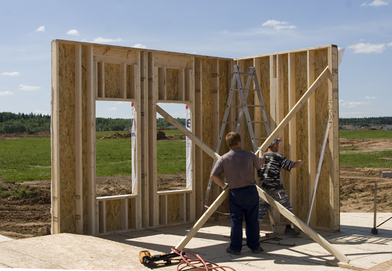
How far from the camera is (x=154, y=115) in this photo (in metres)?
8.65

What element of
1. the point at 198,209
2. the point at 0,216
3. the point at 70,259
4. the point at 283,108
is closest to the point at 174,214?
the point at 198,209

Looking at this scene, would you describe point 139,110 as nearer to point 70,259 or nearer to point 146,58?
point 146,58

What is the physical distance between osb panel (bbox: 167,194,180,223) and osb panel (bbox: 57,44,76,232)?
1.99m

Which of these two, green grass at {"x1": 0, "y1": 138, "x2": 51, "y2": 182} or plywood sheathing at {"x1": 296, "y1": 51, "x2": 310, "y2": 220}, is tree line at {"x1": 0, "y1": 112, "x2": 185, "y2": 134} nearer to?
green grass at {"x1": 0, "y1": 138, "x2": 51, "y2": 182}

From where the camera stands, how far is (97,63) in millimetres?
8102

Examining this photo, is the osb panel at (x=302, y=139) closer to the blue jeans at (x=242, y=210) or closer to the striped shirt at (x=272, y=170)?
the striped shirt at (x=272, y=170)

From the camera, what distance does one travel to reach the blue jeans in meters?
6.40

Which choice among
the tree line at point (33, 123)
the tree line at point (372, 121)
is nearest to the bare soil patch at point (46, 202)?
the tree line at point (33, 123)

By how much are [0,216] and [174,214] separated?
14.8 feet

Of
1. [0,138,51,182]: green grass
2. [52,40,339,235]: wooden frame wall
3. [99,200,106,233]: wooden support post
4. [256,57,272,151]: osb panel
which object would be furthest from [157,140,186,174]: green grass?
[99,200,106,233]: wooden support post

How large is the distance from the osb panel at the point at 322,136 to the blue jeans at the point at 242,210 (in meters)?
2.37

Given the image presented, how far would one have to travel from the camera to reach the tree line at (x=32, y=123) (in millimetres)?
53812

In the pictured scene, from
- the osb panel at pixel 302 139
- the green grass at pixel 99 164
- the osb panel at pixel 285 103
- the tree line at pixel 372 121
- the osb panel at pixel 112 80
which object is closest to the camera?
the osb panel at pixel 112 80

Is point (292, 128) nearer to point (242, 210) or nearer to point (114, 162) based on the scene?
point (242, 210)
